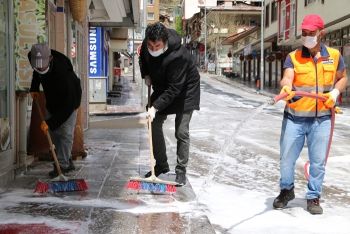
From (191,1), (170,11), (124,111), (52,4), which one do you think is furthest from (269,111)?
(170,11)

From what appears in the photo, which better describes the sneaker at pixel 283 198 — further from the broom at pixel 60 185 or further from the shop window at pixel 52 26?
the shop window at pixel 52 26

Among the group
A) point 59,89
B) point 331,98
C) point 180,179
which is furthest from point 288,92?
point 59,89

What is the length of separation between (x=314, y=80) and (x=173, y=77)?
145cm

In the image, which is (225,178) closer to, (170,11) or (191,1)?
(191,1)

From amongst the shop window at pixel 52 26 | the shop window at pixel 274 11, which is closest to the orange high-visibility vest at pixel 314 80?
the shop window at pixel 52 26

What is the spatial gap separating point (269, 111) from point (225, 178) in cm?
1238

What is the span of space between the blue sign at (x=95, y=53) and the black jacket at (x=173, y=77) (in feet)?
51.2

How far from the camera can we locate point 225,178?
6.85 metres

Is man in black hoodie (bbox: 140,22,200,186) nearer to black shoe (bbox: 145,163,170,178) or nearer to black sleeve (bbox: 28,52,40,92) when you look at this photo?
black shoe (bbox: 145,163,170,178)

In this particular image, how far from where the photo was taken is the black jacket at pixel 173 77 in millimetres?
5547

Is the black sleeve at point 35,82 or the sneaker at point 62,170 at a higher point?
the black sleeve at point 35,82

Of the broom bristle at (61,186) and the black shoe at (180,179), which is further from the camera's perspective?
the black shoe at (180,179)

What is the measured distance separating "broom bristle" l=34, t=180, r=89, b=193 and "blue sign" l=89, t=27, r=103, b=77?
15.9 metres

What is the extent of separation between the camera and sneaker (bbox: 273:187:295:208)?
16.7 ft
